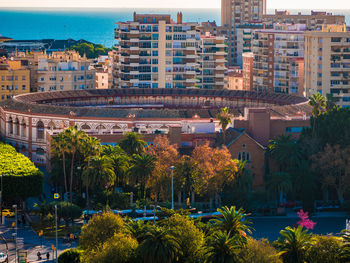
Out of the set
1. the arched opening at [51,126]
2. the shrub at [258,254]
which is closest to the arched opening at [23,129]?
the arched opening at [51,126]

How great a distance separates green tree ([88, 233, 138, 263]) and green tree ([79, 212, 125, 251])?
5.82 m

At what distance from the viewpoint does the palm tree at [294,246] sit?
7250cm

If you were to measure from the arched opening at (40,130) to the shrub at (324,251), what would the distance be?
78.6m

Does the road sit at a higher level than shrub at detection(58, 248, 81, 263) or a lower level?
lower

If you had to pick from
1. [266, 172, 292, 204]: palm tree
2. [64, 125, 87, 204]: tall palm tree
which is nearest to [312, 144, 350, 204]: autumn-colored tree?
[266, 172, 292, 204]: palm tree

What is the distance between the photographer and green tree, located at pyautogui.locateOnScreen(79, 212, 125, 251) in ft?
267

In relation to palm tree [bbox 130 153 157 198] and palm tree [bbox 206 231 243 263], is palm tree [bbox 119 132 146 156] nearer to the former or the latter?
palm tree [bbox 130 153 157 198]

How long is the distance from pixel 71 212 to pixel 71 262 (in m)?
21.2

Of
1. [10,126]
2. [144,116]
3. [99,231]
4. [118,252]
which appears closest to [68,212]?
[99,231]

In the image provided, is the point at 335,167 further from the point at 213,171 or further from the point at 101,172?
the point at 101,172

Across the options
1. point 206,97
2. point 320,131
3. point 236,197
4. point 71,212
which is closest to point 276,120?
point 320,131

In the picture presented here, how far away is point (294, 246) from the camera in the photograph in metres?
73.1

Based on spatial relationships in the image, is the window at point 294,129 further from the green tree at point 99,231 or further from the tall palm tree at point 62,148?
the green tree at point 99,231

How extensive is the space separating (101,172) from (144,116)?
117ft
